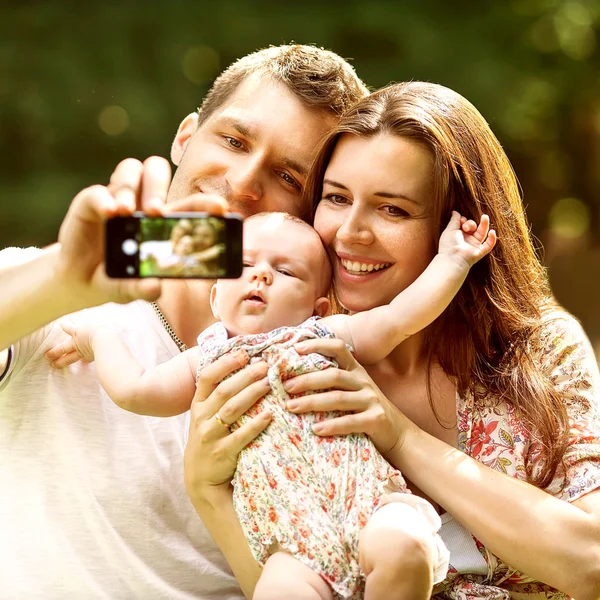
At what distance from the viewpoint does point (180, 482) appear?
2.38m

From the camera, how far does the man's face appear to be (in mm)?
→ 2621

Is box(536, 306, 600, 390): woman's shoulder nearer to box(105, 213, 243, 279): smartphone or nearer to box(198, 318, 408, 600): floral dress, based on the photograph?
box(198, 318, 408, 600): floral dress

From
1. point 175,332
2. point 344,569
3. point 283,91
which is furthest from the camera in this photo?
point 283,91

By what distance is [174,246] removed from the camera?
1696mm

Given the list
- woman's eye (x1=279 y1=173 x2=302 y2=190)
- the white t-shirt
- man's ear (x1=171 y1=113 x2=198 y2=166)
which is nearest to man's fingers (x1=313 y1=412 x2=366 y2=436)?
the white t-shirt

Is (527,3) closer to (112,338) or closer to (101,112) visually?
(101,112)

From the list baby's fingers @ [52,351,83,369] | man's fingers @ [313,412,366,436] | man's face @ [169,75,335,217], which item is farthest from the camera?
man's face @ [169,75,335,217]

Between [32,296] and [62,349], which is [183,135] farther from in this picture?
[32,296]

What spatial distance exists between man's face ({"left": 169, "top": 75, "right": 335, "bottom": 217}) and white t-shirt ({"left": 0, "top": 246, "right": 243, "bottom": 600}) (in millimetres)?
540

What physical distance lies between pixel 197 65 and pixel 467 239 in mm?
5210

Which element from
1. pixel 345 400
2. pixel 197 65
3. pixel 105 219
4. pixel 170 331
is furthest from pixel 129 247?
pixel 197 65

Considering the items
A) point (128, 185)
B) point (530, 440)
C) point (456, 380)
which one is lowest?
point (530, 440)

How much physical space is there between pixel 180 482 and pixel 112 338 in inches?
16.6

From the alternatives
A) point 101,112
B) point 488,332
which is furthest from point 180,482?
point 101,112
